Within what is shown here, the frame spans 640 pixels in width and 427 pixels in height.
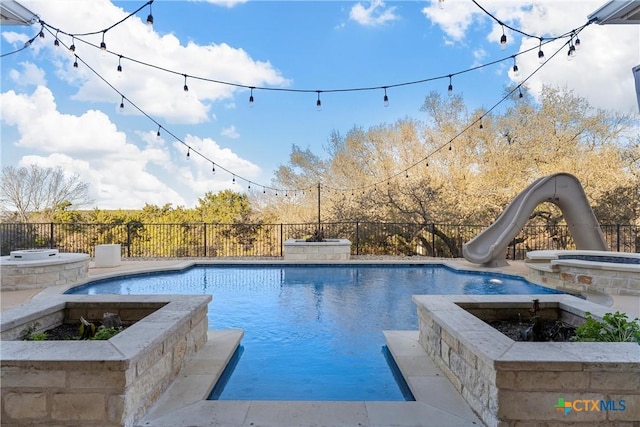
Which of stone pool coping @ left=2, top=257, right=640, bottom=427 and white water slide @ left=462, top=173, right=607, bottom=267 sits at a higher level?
white water slide @ left=462, top=173, right=607, bottom=267

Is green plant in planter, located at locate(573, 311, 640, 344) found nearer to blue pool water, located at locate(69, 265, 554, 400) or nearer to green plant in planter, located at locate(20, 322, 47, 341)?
blue pool water, located at locate(69, 265, 554, 400)

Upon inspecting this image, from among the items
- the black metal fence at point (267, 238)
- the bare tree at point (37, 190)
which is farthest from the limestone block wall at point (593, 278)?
the bare tree at point (37, 190)

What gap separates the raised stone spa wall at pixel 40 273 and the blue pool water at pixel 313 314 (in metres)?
0.36

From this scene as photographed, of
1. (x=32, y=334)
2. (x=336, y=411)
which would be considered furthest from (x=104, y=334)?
(x=336, y=411)

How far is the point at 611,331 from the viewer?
91.5 inches

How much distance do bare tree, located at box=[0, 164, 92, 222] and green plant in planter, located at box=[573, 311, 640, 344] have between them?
700 inches

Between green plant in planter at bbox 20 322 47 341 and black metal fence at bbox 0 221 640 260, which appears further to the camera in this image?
black metal fence at bbox 0 221 640 260

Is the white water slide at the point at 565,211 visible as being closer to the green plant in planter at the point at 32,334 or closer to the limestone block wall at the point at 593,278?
the limestone block wall at the point at 593,278

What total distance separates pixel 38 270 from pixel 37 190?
11.9m

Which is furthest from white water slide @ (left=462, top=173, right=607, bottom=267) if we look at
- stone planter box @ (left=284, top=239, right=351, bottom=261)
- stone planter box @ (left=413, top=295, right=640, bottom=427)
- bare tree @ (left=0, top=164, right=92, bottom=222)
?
bare tree @ (left=0, top=164, right=92, bottom=222)

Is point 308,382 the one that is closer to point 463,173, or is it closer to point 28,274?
point 28,274

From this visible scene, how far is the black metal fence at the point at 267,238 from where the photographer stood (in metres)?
12.7

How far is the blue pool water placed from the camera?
2895mm

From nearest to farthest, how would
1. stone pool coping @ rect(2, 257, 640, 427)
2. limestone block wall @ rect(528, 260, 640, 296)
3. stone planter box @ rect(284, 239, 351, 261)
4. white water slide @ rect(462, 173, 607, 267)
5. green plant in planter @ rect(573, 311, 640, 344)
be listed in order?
stone pool coping @ rect(2, 257, 640, 427) < green plant in planter @ rect(573, 311, 640, 344) < limestone block wall @ rect(528, 260, 640, 296) < white water slide @ rect(462, 173, 607, 267) < stone planter box @ rect(284, 239, 351, 261)
